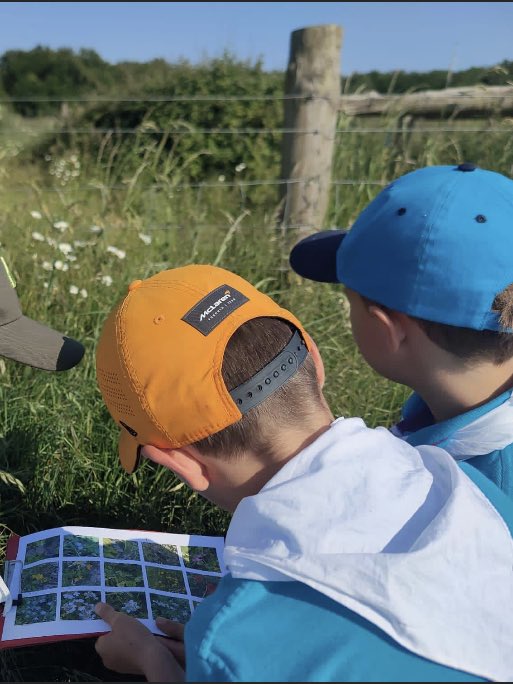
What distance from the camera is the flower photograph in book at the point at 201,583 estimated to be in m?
1.58

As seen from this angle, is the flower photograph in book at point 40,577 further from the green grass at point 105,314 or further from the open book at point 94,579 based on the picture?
the green grass at point 105,314

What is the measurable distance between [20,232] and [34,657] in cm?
196

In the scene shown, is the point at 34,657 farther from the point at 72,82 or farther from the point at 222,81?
the point at 72,82

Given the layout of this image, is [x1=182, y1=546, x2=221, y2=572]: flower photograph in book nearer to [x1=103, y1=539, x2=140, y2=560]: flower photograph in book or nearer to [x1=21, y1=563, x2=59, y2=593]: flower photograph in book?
[x1=103, y1=539, x2=140, y2=560]: flower photograph in book

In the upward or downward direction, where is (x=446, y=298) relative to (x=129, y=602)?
upward

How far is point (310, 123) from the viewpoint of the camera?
339cm

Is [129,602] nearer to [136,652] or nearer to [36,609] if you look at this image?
[36,609]

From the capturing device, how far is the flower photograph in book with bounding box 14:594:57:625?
4.63 ft

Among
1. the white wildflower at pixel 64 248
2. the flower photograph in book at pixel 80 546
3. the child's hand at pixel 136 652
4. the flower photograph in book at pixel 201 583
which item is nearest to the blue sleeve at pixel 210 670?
the child's hand at pixel 136 652

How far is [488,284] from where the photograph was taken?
1290 mm

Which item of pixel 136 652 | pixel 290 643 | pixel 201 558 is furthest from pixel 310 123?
pixel 290 643

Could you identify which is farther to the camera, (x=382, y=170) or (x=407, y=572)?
(x=382, y=170)

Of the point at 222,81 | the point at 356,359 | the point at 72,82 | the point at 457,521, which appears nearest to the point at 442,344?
the point at 457,521

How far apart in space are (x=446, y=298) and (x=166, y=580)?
0.88 m
